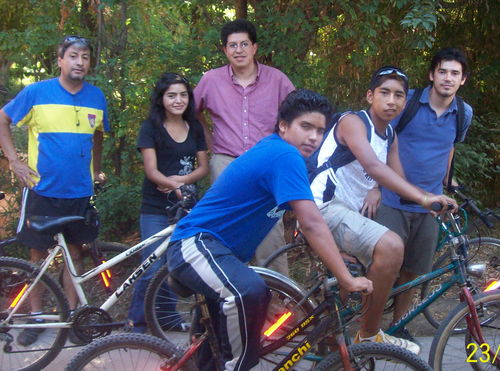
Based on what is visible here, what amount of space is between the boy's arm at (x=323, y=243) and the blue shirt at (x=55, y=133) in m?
2.01

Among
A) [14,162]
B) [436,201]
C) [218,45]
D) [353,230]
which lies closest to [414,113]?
[436,201]

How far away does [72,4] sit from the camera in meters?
5.43

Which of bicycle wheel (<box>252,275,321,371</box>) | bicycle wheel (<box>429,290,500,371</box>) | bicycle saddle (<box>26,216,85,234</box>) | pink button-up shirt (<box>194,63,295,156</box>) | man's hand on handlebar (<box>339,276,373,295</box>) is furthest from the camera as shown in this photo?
pink button-up shirt (<box>194,63,295,156</box>)

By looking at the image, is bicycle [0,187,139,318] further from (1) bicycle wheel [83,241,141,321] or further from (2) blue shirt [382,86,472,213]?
(2) blue shirt [382,86,472,213]

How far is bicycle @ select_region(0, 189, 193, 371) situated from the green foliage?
162 cm

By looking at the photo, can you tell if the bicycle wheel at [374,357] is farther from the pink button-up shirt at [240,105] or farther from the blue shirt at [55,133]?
the blue shirt at [55,133]

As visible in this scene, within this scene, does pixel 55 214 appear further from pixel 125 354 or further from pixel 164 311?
pixel 125 354

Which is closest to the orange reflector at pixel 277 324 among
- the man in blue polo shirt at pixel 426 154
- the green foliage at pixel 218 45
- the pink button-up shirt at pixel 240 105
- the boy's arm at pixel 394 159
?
the man in blue polo shirt at pixel 426 154

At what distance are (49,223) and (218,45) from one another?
2155 mm

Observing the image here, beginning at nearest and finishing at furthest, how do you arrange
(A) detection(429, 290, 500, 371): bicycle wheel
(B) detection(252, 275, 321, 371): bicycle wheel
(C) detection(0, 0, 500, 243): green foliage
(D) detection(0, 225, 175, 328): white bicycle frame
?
(B) detection(252, 275, 321, 371): bicycle wheel, (A) detection(429, 290, 500, 371): bicycle wheel, (D) detection(0, 225, 175, 328): white bicycle frame, (C) detection(0, 0, 500, 243): green foliage

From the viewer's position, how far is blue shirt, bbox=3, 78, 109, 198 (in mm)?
3887

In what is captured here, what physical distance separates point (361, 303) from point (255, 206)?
0.76m

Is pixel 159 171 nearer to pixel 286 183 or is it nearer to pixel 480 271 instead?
pixel 286 183

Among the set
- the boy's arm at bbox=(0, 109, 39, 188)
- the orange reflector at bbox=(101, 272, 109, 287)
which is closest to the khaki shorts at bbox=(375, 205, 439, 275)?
the orange reflector at bbox=(101, 272, 109, 287)
